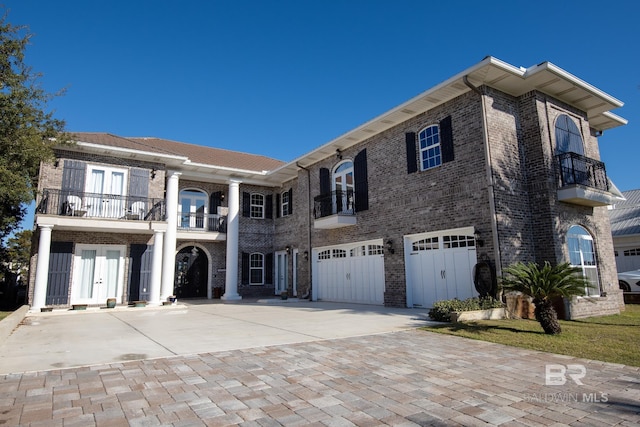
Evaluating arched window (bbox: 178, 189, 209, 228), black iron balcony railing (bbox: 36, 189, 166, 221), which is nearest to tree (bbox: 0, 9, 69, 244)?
black iron balcony railing (bbox: 36, 189, 166, 221)

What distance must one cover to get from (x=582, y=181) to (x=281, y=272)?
562 inches

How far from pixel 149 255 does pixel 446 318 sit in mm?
12545

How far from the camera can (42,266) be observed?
13938 mm

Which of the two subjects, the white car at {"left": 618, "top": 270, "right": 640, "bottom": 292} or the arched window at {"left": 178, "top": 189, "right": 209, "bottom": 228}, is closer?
the white car at {"left": 618, "top": 270, "right": 640, "bottom": 292}

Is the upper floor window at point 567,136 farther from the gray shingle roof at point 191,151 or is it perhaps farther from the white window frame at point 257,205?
the white window frame at point 257,205

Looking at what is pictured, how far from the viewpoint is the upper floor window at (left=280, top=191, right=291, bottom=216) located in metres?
20.9

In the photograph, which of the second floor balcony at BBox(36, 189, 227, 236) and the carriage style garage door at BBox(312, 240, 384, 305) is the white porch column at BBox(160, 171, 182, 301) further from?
the carriage style garage door at BBox(312, 240, 384, 305)

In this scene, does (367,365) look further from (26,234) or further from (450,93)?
(26,234)

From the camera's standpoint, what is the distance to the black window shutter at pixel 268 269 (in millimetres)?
21109

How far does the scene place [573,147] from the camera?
12.8 meters

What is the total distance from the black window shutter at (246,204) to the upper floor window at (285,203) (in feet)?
5.76

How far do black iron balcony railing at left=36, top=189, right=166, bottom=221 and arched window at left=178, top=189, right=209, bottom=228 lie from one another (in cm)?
306

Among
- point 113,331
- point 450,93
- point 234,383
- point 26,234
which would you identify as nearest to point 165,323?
point 113,331

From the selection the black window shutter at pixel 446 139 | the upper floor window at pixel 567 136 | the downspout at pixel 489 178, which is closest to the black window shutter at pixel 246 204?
the black window shutter at pixel 446 139
